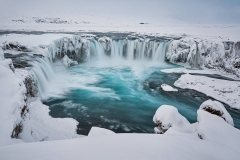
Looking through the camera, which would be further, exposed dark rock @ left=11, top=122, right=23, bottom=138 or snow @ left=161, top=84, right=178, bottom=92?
snow @ left=161, top=84, right=178, bottom=92

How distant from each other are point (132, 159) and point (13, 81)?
4.01 m

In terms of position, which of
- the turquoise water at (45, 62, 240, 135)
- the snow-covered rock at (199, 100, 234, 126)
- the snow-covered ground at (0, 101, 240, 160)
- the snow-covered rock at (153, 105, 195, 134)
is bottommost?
the turquoise water at (45, 62, 240, 135)

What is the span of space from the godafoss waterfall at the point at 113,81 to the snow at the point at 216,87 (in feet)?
1.58

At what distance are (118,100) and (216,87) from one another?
20.3 ft

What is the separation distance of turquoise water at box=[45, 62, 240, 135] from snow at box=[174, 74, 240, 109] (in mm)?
609

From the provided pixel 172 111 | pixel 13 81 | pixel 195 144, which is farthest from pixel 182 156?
pixel 13 81

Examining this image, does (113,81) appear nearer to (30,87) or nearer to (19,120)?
(30,87)

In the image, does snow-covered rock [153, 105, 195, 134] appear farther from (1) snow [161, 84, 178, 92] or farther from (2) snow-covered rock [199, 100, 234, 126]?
(1) snow [161, 84, 178, 92]

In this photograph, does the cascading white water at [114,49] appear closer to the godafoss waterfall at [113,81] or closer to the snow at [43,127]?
the godafoss waterfall at [113,81]

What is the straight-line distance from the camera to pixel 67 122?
6672 mm

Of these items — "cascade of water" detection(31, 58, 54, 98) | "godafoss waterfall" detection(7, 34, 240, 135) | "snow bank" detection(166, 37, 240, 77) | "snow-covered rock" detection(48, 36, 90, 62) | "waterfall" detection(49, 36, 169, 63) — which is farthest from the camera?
"waterfall" detection(49, 36, 169, 63)

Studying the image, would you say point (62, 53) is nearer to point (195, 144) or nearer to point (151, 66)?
point (151, 66)

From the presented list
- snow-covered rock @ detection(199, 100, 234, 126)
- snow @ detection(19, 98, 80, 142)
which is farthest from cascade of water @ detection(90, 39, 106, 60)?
snow-covered rock @ detection(199, 100, 234, 126)

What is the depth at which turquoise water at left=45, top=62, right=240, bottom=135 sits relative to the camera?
7.43 meters
